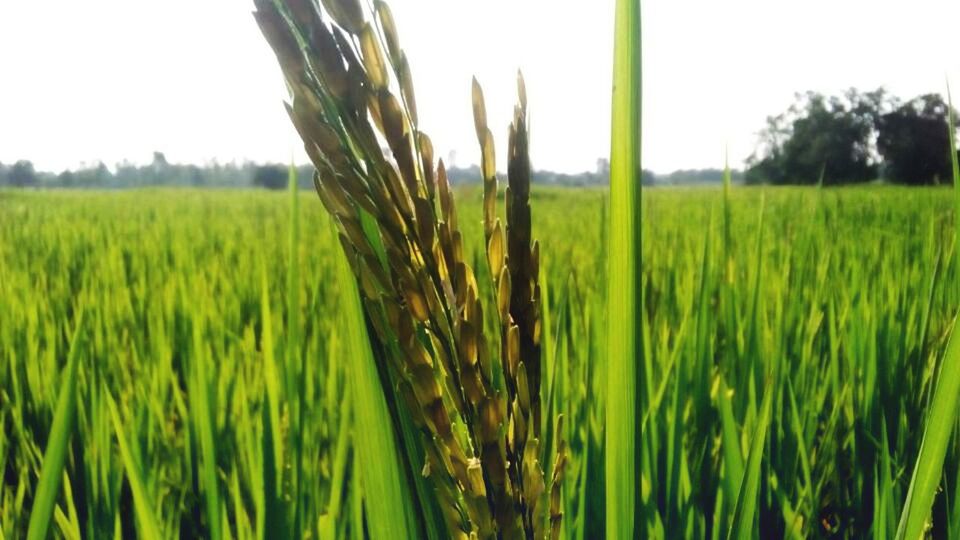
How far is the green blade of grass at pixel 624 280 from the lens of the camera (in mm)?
337

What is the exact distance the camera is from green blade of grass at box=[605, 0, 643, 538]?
0.34 metres

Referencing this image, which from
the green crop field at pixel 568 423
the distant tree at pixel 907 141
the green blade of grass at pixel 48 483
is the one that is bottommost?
the green crop field at pixel 568 423

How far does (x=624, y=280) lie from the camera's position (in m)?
0.35

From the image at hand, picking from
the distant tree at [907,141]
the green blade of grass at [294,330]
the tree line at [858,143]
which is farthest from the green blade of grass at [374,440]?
the distant tree at [907,141]

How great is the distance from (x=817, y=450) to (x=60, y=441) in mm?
998

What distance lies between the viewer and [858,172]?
20.1 meters

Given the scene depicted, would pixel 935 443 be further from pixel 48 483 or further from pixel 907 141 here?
pixel 907 141

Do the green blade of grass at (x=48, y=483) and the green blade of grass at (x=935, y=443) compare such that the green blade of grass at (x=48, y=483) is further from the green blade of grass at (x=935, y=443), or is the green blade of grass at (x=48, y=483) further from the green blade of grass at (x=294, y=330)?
the green blade of grass at (x=935, y=443)

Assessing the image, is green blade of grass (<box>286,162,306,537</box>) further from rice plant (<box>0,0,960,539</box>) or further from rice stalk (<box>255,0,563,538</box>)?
rice stalk (<box>255,0,563,538</box>)

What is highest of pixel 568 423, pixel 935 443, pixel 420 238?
pixel 420 238

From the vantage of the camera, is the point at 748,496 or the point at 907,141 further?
the point at 907,141

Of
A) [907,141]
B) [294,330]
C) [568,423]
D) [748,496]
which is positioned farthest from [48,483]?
[907,141]

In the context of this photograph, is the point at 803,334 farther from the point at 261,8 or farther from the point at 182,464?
the point at 261,8

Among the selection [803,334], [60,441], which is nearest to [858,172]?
[803,334]
